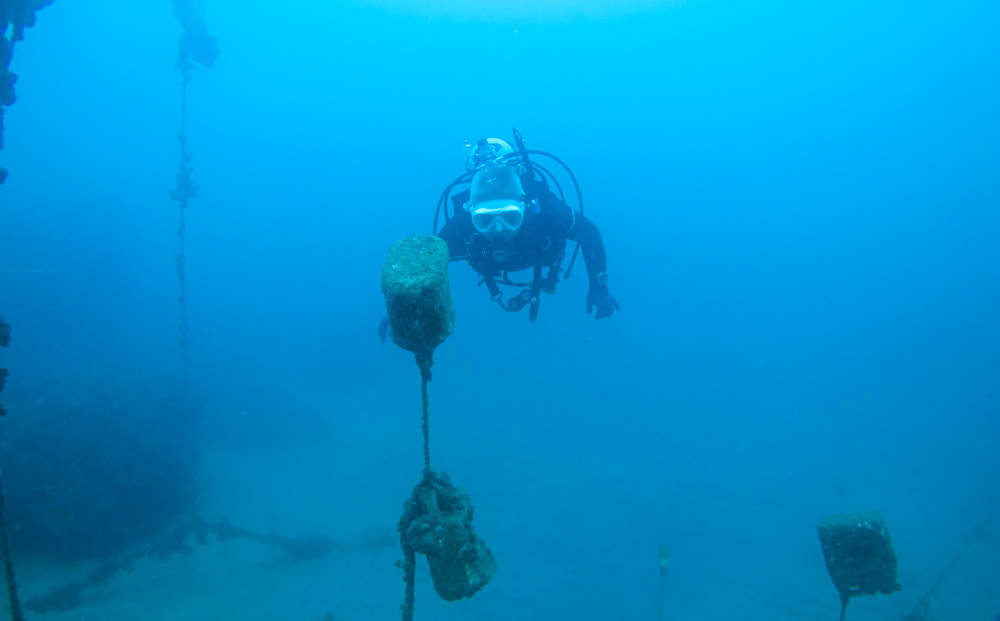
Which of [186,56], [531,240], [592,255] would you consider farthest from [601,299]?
[186,56]

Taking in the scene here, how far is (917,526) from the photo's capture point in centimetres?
1299

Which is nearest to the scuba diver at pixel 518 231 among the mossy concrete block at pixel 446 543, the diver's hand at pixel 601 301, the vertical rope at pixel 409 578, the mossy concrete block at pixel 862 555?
the diver's hand at pixel 601 301

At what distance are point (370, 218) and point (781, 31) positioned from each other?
79.5m

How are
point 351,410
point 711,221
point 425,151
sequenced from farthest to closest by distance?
1. point 425,151
2. point 711,221
3. point 351,410

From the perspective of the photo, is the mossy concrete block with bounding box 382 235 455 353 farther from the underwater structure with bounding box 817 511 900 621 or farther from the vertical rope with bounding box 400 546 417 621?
the underwater structure with bounding box 817 511 900 621

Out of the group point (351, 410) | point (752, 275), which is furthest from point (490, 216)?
point (752, 275)

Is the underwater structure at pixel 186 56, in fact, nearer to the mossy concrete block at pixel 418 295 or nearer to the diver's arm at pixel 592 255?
the diver's arm at pixel 592 255

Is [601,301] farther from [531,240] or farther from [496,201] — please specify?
[496,201]

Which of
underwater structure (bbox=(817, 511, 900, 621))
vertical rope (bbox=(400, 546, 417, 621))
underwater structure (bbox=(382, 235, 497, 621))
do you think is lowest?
underwater structure (bbox=(817, 511, 900, 621))

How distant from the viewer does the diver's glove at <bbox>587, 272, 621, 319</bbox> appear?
5863 millimetres

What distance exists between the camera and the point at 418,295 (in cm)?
184

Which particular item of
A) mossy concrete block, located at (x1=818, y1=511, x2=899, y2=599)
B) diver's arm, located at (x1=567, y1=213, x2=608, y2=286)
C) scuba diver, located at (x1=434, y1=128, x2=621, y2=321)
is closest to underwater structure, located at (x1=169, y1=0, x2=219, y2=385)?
scuba diver, located at (x1=434, y1=128, x2=621, y2=321)

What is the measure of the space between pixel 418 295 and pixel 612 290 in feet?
219

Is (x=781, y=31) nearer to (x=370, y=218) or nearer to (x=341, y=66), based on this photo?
(x=370, y=218)
